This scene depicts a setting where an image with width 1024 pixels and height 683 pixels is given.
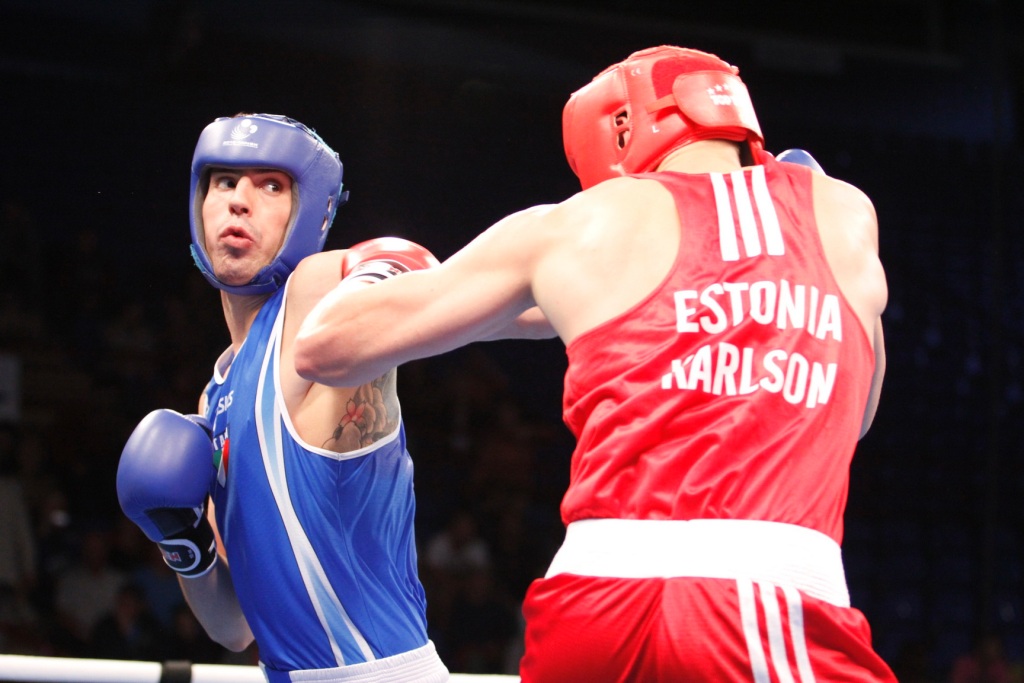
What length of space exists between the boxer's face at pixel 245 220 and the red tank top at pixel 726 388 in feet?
3.33

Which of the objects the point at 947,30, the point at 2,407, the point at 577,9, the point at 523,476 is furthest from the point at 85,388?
the point at 947,30

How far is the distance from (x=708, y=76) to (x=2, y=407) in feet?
16.2

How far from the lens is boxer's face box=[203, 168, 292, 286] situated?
7.30 ft

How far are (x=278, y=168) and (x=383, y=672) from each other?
3.23 feet

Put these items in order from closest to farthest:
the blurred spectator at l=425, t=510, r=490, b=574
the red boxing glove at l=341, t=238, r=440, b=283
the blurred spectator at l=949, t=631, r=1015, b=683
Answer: the red boxing glove at l=341, t=238, r=440, b=283, the blurred spectator at l=425, t=510, r=490, b=574, the blurred spectator at l=949, t=631, r=1015, b=683

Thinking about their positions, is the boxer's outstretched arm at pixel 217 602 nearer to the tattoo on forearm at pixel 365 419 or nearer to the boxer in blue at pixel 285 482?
the boxer in blue at pixel 285 482

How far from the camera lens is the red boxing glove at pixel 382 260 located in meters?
1.71

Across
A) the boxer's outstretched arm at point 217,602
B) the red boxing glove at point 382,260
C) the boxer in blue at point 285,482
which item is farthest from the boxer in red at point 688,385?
the boxer's outstretched arm at point 217,602

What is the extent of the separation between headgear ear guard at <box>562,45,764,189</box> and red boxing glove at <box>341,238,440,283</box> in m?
0.30

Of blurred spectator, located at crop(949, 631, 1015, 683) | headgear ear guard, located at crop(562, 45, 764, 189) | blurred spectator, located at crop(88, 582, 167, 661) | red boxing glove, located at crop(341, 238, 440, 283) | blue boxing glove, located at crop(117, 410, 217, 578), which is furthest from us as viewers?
blurred spectator, located at crop(949, 631, 1015, 683)

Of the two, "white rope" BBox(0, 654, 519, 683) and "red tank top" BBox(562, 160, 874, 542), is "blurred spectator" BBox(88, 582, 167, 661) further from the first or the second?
"red tank top" BBox(562, 160, 874, 542)

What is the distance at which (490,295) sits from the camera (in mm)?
1435

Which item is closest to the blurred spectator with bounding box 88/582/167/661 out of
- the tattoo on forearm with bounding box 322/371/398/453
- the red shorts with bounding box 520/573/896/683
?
the tattoo on forearm with bounding box 322/371/398/453

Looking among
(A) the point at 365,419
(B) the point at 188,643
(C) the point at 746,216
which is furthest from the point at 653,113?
(B) the point at 188,643
